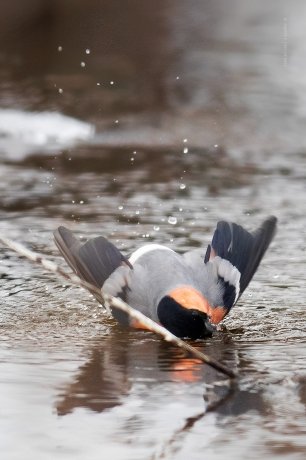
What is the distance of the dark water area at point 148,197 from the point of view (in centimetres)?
411

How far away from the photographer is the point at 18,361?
4773 mm

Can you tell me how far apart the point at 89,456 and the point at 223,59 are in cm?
787

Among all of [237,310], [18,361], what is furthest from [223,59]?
[18,361]

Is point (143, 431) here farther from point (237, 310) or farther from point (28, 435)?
point (237, 310)

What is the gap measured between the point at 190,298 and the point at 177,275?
0.21 metres

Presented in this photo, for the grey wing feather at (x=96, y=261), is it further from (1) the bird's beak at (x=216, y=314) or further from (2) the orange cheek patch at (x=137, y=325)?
(1) the bird's beak at (x=216, y=314)

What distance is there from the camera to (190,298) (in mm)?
5004

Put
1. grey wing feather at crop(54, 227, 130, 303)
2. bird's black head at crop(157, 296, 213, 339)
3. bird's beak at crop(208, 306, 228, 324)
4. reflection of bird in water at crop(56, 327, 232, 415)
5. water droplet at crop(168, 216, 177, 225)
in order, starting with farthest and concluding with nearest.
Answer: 1. water droplet at crop(168, 216, 177, 225)
2. grey wing feather at crop(54, 227, 130, 303)
3. bird's beak at crop(208, 306, 228, 324)
4. bird's black head at crop(157, 296, 213, 339)
5. reflection of bird in water at crop(56, 327, 232, 415)

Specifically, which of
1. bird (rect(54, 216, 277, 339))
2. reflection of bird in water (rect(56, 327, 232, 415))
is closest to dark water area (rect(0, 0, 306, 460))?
reflection of bird in water (rect(56, 327, 232, 415))

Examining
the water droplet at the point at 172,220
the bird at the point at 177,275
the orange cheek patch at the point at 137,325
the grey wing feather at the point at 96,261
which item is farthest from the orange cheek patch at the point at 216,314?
the water droplet at the point at 172,220

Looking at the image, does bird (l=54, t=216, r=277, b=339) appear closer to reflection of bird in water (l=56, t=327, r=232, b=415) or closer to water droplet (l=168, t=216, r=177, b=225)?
reflection of bird in water (l=56, t=327, r=232, b=415)

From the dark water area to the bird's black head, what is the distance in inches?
3.2

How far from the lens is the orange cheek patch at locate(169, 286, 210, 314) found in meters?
4.98

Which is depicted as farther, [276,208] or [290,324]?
[276,208]
